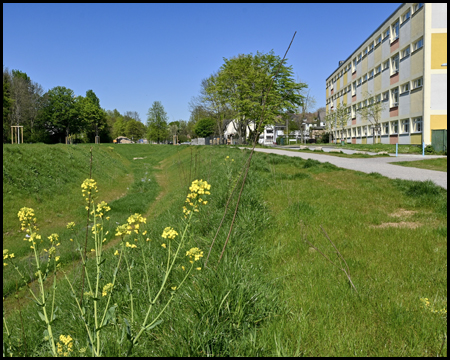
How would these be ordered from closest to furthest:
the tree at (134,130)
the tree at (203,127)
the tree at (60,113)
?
the tree at (60,113) → the tree at (203,127) → the tree at (134,130)

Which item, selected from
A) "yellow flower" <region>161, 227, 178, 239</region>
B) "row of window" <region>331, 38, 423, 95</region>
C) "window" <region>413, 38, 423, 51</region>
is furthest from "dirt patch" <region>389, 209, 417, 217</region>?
"window" <region>413, 38, 423, 51</region>

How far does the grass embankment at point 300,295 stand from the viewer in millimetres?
2334

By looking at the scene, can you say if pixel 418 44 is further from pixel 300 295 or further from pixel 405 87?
pixel 300 295

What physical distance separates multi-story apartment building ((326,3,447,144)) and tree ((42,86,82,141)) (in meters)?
56.1

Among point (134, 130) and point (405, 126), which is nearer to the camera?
point (405, 126)

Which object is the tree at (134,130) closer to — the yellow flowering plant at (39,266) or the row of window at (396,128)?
the row of window at (396,128)

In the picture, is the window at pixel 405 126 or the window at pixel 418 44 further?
the window at pixel 405 126

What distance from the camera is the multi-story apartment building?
30.2 metres

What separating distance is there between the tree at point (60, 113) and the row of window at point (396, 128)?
55134mm

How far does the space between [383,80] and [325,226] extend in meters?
45.0

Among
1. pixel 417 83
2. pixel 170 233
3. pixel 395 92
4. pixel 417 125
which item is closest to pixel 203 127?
pixel 395 92

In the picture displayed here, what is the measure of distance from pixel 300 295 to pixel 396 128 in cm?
4182

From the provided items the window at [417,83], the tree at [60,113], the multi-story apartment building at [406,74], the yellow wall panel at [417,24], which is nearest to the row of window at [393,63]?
the multi-story apartment building at [406,74]

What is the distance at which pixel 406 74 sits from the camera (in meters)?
35.6
